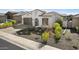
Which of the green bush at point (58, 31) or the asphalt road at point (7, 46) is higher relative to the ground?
the green bush at point (58, 31)

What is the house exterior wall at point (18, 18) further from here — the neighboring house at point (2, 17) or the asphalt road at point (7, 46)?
the asphalt road at point (7, 46)

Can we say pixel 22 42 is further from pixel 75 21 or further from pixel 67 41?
pixel 75 21

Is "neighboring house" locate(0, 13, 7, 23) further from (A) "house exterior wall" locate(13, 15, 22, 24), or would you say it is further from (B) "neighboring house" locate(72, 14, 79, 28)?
(B) "neighboring house" locate(72, 14, 79, 28)

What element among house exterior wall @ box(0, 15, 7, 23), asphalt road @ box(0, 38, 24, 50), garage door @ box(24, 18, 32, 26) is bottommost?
asphalt road @ box(0, 38, 24, 50)

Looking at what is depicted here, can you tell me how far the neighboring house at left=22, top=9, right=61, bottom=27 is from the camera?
343 cm

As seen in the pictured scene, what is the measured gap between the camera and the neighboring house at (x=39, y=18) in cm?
343

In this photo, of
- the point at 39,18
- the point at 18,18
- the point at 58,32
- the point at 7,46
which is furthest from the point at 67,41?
the point at 7,46

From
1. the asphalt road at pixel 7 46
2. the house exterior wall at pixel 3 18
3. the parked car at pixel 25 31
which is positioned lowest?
the asphalt road at pixel 7 46

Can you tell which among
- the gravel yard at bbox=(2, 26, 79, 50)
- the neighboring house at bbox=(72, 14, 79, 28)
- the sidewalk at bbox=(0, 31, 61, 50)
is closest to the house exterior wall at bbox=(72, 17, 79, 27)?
the neighboring house at bbox=(72, 14, 79, 28)

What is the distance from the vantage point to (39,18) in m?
3.45

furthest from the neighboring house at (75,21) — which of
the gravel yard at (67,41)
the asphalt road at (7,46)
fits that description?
the asphalt road at (7,46)
